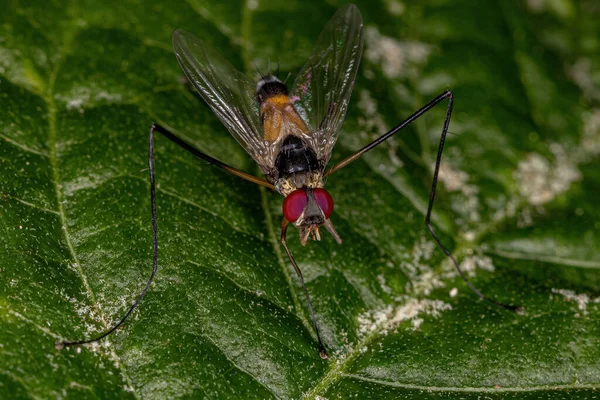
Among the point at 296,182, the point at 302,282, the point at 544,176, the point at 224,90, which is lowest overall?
the point at 302,282

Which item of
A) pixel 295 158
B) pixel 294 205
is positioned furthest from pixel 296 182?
pixel 294 205

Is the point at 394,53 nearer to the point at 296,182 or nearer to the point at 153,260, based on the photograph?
the point at 296,182

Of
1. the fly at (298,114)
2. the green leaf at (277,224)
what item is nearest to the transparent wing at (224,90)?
the fly at (298,114)

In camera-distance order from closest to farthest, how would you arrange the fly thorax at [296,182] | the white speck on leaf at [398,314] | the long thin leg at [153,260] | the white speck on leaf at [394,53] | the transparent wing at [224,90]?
the long thin leg at [153,260] < the white speck on leaf at [398,314] < the fly thorax at [296,182] < the transparent wing at [224,90] < the white speck on leaf at [394,53]

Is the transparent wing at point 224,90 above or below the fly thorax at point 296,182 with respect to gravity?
above

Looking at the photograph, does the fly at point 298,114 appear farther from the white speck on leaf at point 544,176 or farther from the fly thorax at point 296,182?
the white speck on leaf at point 544,176

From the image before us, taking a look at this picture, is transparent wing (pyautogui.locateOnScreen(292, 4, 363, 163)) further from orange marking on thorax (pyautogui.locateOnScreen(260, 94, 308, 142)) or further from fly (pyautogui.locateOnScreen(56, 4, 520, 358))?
orange marking on thorax (pyautogui.locateOnScreen(260, 94, 308, 142))

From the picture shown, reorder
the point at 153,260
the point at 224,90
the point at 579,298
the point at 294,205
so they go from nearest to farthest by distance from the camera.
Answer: the point at 153,260, the point at 294,205, the point at 579,298, the point at 224,90
